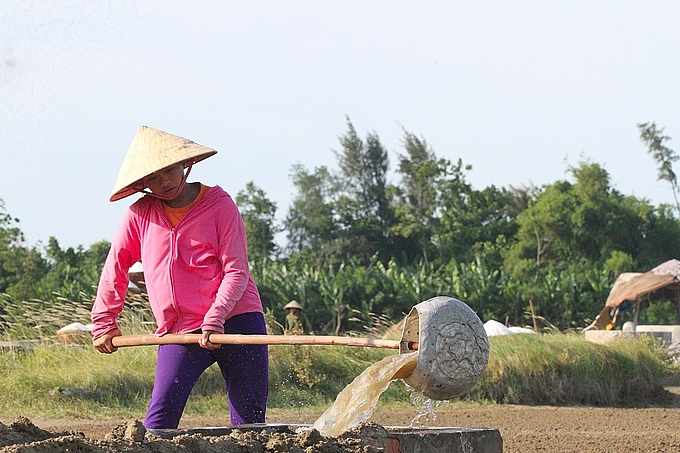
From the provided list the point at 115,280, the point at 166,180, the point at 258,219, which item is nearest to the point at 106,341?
the point at 115,280

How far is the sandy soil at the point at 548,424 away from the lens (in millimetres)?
6747

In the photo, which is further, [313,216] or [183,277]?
[313,216]

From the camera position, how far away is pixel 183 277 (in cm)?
394

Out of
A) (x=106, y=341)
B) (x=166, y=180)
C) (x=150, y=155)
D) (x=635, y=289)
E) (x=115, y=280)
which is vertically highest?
(x=635, y=289)

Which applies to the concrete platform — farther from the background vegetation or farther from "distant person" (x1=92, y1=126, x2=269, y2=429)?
the background vegetation

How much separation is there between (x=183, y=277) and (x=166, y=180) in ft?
1.32

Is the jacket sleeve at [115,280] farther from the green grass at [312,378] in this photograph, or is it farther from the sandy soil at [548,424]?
the green grass at [312,378]

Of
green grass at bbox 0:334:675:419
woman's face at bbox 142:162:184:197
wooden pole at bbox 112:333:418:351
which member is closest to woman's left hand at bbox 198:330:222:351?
wooden pole at bbox 112:333:418:351

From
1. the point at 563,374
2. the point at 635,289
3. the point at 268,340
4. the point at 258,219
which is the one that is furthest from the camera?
the point at 258,219

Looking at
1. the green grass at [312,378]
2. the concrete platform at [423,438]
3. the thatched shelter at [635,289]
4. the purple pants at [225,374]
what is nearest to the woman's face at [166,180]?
the purple pants at [225,374]

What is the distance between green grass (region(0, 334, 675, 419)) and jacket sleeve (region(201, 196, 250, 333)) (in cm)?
568

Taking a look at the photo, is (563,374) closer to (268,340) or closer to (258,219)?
(268,340)

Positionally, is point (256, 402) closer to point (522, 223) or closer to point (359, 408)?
point (359, 408)

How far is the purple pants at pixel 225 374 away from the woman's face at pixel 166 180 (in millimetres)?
590
